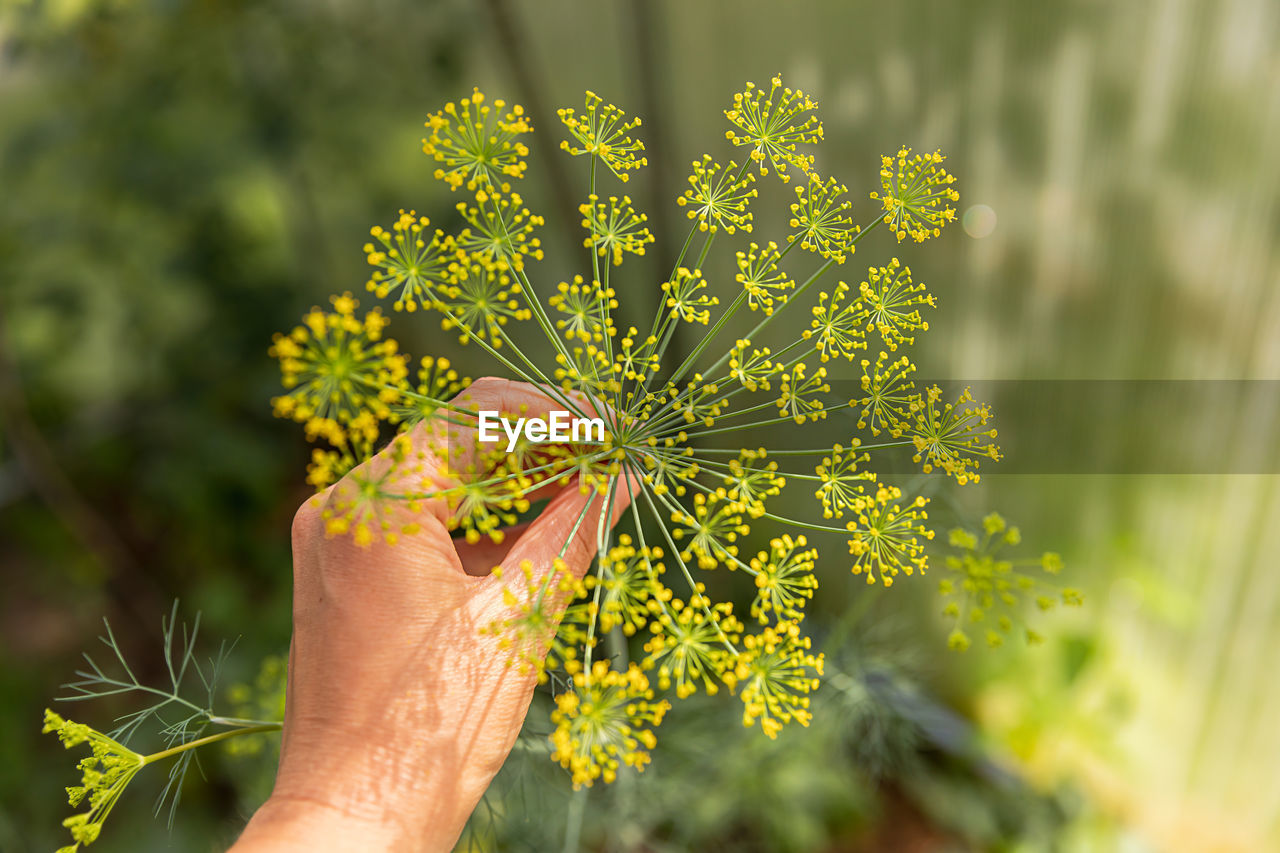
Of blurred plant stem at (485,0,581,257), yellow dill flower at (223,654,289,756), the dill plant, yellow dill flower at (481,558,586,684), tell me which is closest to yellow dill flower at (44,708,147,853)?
the dill plant

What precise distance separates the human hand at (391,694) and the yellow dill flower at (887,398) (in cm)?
53

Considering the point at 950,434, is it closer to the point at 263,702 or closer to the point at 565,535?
the point at 565,535

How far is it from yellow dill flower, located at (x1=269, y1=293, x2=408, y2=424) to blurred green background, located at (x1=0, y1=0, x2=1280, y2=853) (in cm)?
99

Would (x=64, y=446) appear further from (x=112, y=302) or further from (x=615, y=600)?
(x=615, y=600)

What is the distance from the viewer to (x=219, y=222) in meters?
3.80

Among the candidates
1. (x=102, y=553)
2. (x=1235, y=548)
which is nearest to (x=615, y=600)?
(x=1235, y=548)

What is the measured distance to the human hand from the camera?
101 cm

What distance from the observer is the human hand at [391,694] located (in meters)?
1.01

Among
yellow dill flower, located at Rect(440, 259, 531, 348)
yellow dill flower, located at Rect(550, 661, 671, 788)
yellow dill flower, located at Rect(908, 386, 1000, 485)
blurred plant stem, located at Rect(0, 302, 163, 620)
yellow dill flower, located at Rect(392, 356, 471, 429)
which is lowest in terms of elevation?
blurred plant stem, located at Rect(0, 302, 163, 620)


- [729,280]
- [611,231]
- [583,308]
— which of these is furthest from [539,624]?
[729,280]

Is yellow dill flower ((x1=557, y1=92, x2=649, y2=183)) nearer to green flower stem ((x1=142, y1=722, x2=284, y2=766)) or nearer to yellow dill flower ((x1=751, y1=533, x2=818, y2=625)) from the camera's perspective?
yellow dill flower ((x1=751, y1=533, x2=818, y2=625))

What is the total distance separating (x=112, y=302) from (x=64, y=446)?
1027mm

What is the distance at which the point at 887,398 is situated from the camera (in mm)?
1086

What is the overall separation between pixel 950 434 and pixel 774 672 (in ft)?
1.39
